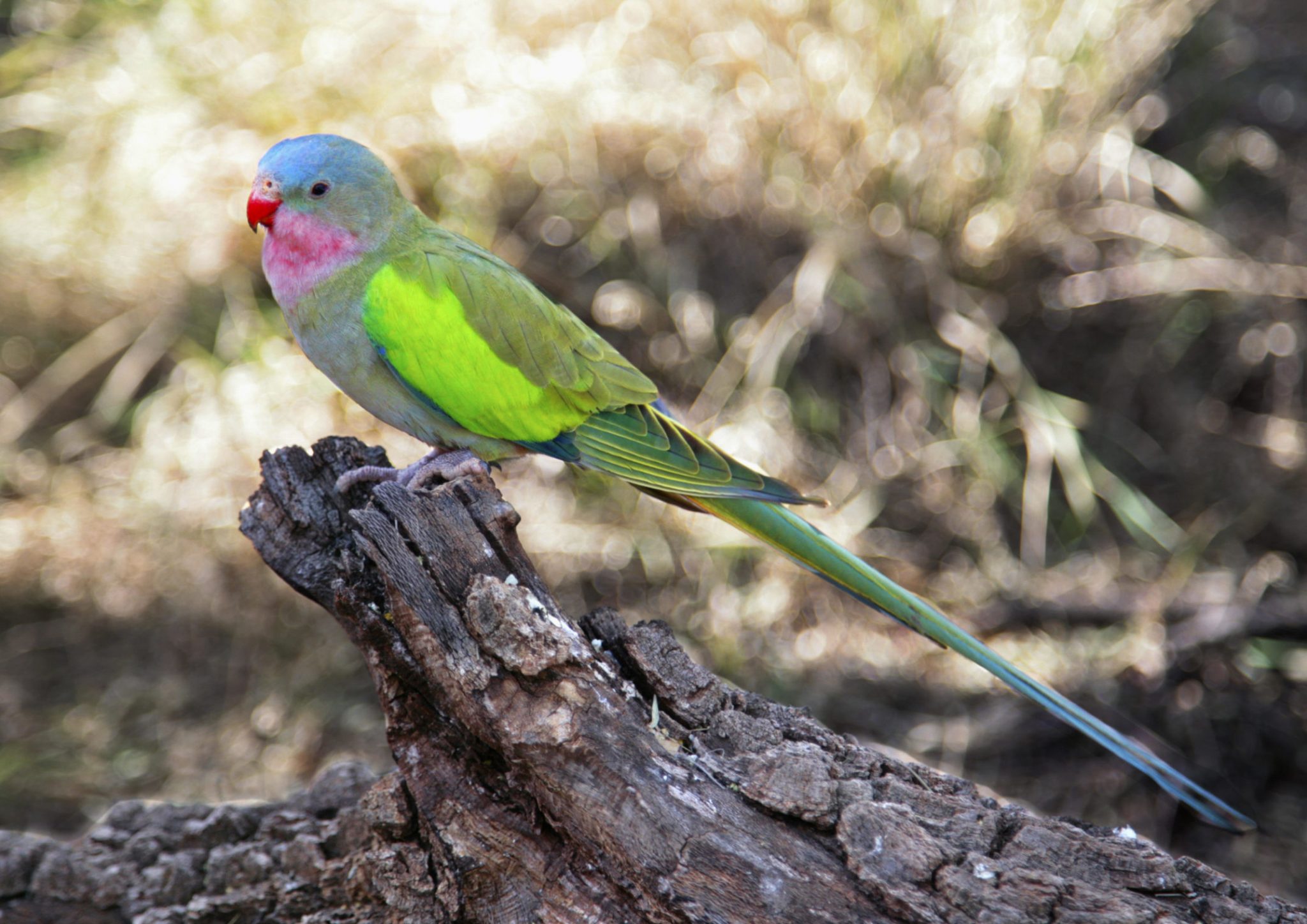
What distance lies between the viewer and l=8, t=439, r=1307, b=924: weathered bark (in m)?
1.80

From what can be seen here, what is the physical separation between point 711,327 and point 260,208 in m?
2.73

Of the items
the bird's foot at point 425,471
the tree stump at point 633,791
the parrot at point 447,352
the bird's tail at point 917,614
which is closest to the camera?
the tree stump at point 633,791

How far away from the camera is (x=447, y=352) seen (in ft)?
8.86

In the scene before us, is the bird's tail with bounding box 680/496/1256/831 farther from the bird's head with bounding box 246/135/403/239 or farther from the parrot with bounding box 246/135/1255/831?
the bird's head with bounding box 246/135/403/239

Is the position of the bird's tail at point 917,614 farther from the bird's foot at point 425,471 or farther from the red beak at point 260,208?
the red beak at point 260,208

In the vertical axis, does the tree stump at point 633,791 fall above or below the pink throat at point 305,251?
below

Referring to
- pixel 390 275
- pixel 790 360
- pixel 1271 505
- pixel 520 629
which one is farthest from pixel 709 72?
pixel 520 629

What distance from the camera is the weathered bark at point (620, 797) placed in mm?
1802

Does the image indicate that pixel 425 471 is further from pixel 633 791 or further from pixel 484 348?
pixel 633 791

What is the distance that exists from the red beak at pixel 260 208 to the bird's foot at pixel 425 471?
75 cm

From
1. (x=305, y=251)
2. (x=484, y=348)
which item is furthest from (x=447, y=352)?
(x=305, y=251)

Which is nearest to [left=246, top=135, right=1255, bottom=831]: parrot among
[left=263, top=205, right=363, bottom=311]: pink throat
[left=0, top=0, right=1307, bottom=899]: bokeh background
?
[left=263, top=205, right=363, bottom=311]: pink throat

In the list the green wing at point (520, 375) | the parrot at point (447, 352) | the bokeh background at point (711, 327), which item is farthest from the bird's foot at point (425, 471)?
the bokeh background at point (711, 327)

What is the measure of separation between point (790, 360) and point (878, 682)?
163 centimetres
